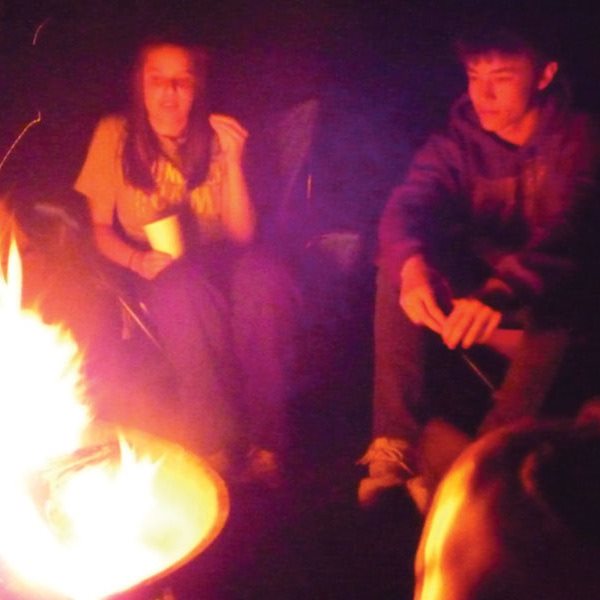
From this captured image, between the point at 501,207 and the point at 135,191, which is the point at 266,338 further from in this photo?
the point at 501,207

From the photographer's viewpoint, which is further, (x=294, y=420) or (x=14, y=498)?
(x=294, y=420)

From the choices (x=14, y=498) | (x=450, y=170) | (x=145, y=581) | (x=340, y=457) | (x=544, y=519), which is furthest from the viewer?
(x=340, y=457)

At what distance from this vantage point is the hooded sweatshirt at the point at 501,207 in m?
2.63

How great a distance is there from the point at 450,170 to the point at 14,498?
5.61 ft

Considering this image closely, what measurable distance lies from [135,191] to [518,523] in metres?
1.88

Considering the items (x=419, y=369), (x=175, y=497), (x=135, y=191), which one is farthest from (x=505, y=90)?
(x=175, y=497)

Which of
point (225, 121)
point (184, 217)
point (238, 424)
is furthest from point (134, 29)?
point (238, 424)

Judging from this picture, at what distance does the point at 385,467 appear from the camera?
3086 millimetres

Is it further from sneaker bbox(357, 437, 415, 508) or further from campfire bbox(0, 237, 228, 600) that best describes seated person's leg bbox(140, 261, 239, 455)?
sneaker bbox(357, 437, 415, 508)

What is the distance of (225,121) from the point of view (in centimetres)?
305

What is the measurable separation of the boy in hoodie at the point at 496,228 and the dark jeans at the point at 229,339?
0.41 meters

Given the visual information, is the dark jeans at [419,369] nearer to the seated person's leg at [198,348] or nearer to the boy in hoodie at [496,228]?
the boy in hoodie at [496,228]

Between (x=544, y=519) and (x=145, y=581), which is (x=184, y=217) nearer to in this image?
(x=145, y=581)

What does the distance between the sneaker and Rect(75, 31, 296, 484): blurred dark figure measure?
1.21 ft
